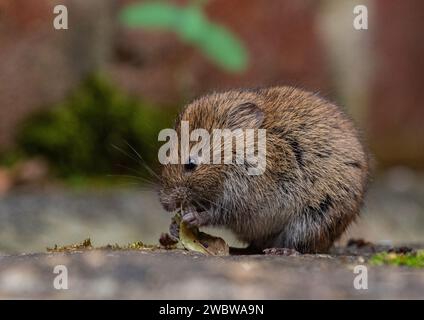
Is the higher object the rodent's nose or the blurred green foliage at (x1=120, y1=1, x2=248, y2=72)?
the blurred green foliage at (x1=120, y1=1, x2=248, y2=72)

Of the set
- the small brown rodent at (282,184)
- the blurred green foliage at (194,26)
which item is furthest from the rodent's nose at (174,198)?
the blurred green foliage at (194,26)

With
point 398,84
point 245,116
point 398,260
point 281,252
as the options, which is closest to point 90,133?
point 398,84

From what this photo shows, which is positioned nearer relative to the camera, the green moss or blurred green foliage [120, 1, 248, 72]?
the green moss

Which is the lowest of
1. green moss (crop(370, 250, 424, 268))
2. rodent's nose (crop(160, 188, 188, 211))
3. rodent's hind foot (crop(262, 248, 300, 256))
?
green moss (crop(370, 250, 424, 268))

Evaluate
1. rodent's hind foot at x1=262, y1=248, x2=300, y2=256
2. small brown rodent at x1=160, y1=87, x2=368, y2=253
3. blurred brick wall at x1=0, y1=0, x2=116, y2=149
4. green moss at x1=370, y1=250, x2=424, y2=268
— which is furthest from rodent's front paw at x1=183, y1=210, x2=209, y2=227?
blurred brick wall at x1=0, y1=0, x2=116, y2=149

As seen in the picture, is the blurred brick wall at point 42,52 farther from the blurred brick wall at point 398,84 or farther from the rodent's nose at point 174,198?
the rodent's nose at point 174,198

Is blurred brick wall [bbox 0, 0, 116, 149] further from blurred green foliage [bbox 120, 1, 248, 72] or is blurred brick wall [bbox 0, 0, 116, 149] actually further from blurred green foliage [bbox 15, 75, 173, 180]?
blurred green foliage [bbox 120, 1, 248, 72]
